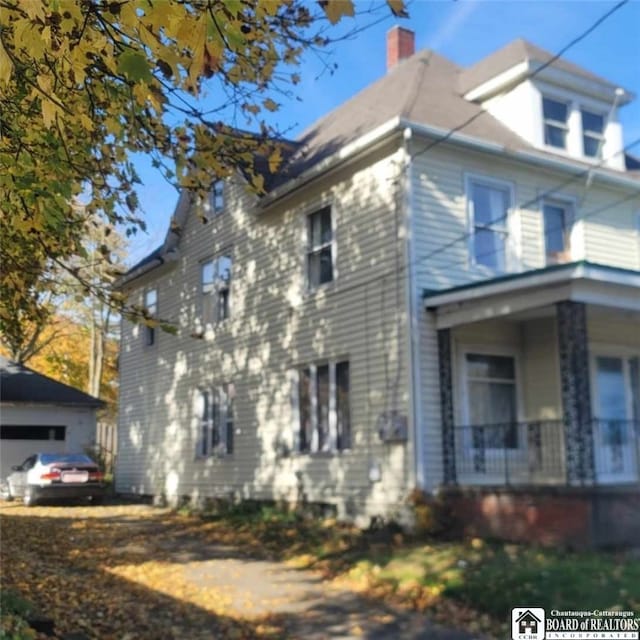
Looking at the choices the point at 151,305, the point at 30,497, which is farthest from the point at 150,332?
the point at 30,497

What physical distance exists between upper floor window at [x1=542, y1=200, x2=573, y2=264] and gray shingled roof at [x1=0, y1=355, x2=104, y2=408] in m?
16.7

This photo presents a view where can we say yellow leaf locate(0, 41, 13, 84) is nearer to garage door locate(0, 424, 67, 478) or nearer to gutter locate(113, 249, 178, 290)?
gutter locate(113, 249, 178, 290)

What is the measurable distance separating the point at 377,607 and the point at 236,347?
9.87 metres

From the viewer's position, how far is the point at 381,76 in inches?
724

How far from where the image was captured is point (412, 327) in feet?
42.3

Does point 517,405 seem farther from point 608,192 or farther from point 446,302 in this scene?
point 608,192

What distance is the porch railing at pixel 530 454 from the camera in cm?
1279

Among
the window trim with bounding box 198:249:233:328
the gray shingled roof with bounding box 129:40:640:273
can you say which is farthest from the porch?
the window trim with bounding box 198:249:233:328

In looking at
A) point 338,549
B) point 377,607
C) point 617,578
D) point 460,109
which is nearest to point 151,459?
point 338,549

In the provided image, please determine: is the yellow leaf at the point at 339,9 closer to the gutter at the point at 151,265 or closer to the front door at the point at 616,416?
the front door at the point at 616,416

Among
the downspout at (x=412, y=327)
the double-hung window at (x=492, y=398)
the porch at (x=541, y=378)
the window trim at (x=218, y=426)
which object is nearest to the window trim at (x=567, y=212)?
the porch at (x=541, y=378)

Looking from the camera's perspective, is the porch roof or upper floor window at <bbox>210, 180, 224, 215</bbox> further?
upper floor window at <bbox>210, 180, 224, 215</bbox>

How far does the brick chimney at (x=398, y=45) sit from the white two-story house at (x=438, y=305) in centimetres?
9

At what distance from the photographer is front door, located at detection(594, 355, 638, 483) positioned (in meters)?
13.2
